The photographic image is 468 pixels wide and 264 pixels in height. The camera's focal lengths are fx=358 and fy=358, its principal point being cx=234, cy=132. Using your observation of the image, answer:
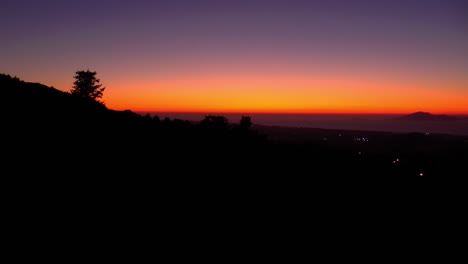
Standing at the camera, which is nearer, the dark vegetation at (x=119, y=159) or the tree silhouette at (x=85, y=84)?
the dark vegetation at (x=119, y=159)

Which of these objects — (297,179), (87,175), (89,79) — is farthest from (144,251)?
(89,79)

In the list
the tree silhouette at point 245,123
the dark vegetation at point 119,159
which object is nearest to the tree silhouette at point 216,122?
the tree silhouette at point 245,123

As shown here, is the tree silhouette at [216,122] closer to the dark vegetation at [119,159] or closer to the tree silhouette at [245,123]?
the tree silhouette at [245,123]

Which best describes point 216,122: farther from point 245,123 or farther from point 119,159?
point 119,159

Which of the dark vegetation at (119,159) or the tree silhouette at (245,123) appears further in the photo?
the tree silhouette at (245,123)

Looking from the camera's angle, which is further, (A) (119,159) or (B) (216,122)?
(B) (216,122)

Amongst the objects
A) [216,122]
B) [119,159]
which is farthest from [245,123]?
[119,159]

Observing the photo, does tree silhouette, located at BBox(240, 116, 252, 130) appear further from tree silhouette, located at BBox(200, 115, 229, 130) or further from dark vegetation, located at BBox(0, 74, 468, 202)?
dark vegetation, located at BBox(0, 74, 468, 202)

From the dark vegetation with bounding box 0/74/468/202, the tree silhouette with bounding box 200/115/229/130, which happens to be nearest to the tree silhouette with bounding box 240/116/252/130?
the tree silhouette with bounding box 200/115/229/130

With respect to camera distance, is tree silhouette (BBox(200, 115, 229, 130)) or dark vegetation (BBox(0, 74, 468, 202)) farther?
tree silhouette (BBox(200, 115, 229, 130))

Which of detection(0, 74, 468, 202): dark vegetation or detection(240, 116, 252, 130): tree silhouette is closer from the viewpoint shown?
detection(0, 74, 468, 202): dark vegetation

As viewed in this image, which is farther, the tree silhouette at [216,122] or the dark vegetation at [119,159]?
the tree silhouette at [216,122]

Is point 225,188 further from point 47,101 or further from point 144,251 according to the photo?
point 47,101

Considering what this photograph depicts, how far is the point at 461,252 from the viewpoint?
1088 inches
